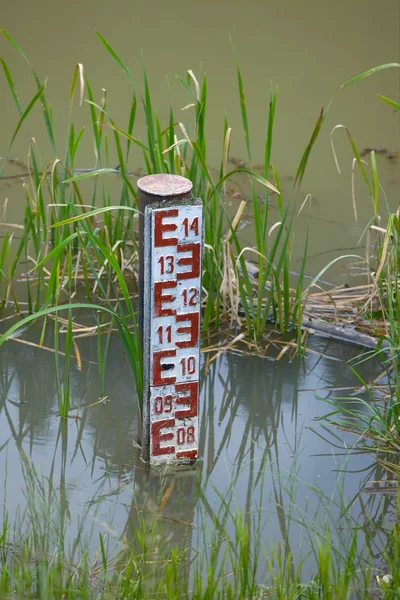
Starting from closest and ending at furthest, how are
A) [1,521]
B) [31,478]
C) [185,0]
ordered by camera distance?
[1,521] < [31,478] < [185,0]

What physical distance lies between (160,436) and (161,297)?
13.0 inches

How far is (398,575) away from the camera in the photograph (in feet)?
5.46

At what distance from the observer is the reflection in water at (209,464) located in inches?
76.7

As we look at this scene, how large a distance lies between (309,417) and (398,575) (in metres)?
0.78

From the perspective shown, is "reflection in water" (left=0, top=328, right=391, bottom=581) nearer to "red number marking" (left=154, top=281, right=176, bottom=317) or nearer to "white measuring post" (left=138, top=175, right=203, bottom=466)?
"white measuring post" (left=138, top=175, right=203, bottom=466)

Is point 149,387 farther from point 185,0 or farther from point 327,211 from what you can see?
point 185,0

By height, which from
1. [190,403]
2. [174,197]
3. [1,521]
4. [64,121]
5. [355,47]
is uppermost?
[355,47]

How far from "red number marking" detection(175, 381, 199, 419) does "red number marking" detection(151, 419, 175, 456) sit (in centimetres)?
3

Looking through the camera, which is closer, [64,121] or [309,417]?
[309,417]

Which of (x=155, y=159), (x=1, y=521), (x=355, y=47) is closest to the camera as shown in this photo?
(x=1, y=521)

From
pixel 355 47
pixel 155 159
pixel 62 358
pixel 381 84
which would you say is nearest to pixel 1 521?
pixel 62 358

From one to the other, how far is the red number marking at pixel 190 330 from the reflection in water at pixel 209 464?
0.31 metres

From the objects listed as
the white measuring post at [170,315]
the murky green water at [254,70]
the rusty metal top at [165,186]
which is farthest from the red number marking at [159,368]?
the murky green water at [254,70]

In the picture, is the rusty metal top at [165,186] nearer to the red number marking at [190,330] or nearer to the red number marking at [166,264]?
the red number marking at [166,264]
